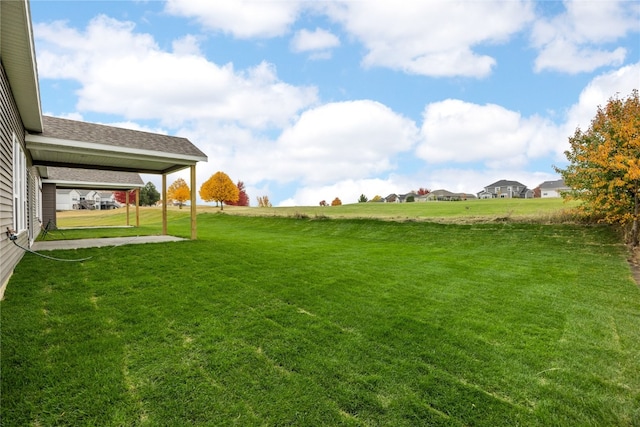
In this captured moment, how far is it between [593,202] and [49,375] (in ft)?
48.4

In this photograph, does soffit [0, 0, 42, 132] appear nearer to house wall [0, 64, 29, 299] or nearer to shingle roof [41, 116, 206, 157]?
house wall [0, 64, 29, 299]

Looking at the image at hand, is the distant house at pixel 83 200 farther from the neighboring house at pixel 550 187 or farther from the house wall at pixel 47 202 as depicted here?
the neighboring house at pixel 550 187

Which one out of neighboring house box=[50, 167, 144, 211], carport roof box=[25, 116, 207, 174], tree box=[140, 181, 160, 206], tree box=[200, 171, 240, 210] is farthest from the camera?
tree box=[140, 181, 160, 206]

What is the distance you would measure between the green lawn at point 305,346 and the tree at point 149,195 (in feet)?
167

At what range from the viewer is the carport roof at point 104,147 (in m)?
7.93

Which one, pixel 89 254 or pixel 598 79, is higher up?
pixel 598 79

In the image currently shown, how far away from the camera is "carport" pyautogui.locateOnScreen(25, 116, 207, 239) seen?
7965mm

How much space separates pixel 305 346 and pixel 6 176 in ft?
18.4

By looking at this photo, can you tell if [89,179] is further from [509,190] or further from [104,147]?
[509,190]

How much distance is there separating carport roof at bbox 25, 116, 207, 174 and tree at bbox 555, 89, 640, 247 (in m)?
13.1

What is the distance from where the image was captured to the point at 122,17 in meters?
8.38

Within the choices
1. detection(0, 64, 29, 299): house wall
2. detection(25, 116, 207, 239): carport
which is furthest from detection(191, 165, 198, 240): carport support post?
detection(0, 64, 29, 299): house wall

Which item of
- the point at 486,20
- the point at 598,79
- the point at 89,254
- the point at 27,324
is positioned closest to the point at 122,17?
the point at 89,254

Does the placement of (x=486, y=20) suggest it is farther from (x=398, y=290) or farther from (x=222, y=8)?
(x=398, y=290)
